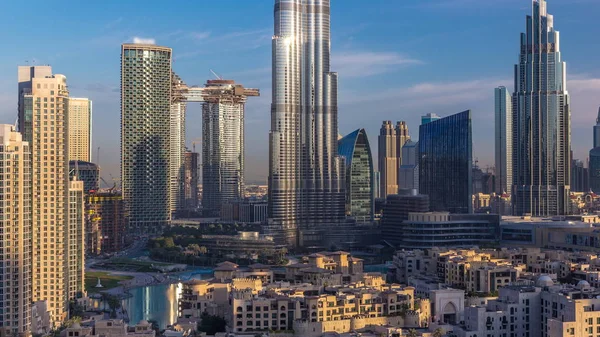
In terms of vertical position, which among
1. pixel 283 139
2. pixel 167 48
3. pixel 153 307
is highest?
pixel 167 48

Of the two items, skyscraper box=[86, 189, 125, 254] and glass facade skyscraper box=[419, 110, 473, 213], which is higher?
glass facade skyscraper box=[419, 110, 473, 213]

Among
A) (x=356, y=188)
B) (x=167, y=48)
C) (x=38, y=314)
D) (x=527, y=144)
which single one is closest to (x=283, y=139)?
(x=356, y=188)

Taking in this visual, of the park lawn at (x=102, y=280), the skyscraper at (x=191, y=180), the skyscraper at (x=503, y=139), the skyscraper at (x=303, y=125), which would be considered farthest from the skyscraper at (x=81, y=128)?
the park lawn at (x=102, y=280)

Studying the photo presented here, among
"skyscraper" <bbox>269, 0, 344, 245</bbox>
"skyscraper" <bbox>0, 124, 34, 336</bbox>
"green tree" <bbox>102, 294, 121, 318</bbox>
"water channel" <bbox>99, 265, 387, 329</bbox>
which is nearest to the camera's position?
"skyscraper" <bbox>0, 124, 34, 336</bbox>

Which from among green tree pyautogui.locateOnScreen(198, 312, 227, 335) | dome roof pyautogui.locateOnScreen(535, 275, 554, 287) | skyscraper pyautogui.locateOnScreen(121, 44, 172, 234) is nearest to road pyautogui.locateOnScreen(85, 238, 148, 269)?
skyscraper pyautogui.locateOnScreen(121, 44, 172, 234)

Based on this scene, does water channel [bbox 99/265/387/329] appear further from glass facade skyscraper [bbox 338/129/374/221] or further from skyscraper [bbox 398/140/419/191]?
skyscraper [bbox 398/140/419/191]

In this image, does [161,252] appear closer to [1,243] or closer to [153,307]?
[153,307]

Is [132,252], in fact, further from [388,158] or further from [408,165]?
[388,158]
